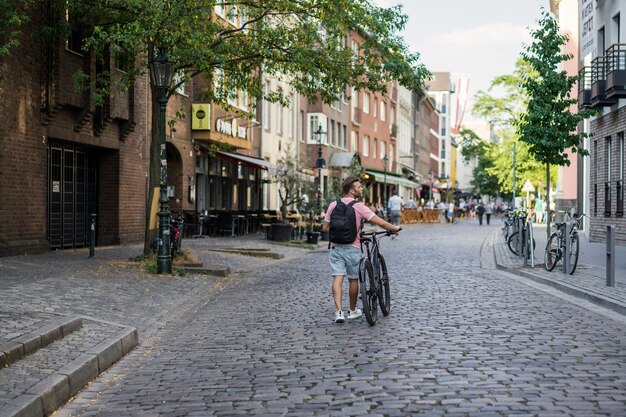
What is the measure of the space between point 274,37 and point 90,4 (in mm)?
3675

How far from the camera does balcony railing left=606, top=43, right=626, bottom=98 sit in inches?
948

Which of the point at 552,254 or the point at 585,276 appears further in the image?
the point at 552,254

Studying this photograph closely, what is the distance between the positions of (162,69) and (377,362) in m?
9.70

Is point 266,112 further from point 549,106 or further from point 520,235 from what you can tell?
point 549,106

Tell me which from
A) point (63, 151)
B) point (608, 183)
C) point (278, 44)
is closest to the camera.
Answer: point (278, 44)

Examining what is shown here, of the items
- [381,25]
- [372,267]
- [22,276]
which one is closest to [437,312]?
[372,267]

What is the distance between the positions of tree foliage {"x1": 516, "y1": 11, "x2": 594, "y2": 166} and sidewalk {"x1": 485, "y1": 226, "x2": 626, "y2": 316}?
2.37m

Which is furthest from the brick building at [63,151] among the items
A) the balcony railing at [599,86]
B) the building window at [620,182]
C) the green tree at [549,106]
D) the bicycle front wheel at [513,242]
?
the building window at [620,182]

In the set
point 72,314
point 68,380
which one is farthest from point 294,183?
point 68,380

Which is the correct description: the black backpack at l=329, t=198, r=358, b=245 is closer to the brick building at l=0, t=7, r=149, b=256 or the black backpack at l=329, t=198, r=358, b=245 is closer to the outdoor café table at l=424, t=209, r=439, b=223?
the brick building at l=0, t=7, r=149, b=256

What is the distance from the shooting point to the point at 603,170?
28438 millimetres

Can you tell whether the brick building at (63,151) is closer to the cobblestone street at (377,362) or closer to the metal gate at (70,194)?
the metal gate at (70,194)

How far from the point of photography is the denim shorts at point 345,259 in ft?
32.4

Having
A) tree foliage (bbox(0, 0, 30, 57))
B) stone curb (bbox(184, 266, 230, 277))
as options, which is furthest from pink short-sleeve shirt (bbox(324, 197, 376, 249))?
tree foliage (bbox(0, 0, 30, 57))
